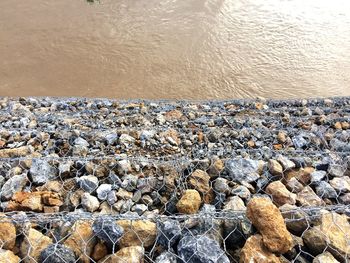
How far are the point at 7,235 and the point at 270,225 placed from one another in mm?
1162

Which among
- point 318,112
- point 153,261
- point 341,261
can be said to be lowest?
point 318,112

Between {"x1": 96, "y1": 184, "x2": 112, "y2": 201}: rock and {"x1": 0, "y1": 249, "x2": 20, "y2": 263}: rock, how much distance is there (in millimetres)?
634

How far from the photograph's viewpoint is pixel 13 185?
2.11 m

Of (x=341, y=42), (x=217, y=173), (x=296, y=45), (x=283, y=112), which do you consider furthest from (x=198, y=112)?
(x=341, y=42)

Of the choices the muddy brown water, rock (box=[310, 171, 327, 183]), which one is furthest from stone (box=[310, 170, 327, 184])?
the muddy brown water

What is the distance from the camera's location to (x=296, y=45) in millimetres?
5801

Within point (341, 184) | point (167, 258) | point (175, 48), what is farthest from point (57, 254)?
point (175, 48)

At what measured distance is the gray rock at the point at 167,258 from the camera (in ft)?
4.81

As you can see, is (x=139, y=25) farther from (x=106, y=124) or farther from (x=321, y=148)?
(x=321, y=148)

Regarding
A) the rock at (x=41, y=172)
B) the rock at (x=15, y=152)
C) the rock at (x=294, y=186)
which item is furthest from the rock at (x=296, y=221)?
the rock at (x=15, y=152)

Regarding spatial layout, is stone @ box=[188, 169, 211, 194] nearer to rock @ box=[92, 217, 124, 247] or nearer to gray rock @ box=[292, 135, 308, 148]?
rock @ box=[92, 217, 124, 247]

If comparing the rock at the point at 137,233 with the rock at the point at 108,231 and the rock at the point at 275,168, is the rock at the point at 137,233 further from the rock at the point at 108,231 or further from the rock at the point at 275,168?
the rock at the point at 275,168

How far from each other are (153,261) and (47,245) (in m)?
0.48

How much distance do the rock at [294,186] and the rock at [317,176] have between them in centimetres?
10
